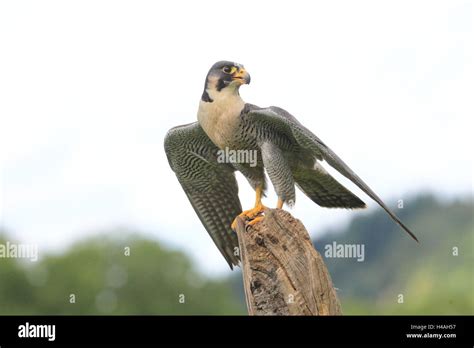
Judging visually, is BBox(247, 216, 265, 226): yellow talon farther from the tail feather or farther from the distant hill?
the distant hill

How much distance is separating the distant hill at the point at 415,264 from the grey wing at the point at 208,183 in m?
36.7

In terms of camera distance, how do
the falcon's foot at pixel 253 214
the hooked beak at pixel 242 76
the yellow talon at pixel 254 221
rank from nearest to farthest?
the yellow talon at pixel 254 221 < the falcon's foot at pixel 253 214 < the hooked beak at pixel 242 76

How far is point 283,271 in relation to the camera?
338 inches

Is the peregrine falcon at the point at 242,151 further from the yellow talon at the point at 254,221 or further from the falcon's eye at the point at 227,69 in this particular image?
the yellow talon at the point at 254,221

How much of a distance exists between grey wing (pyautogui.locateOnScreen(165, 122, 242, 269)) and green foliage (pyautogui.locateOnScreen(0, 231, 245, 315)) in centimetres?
3260

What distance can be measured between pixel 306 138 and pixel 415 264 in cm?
6062

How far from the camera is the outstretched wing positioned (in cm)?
877

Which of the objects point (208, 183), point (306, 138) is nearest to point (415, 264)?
point (208, 183)

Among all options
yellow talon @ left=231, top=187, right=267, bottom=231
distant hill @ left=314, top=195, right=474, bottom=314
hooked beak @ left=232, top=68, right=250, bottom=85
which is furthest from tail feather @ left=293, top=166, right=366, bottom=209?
distant hill @ left=314, top=195, right=474, bottom=314

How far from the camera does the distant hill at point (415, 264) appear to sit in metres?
52.2

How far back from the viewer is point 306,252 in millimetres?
8633
